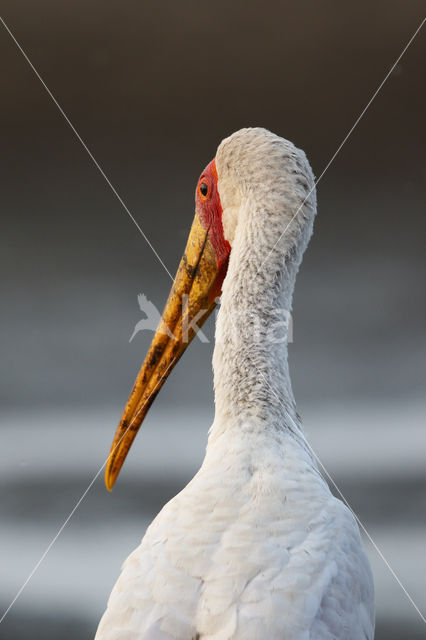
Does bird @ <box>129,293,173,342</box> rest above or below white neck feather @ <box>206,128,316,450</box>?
above

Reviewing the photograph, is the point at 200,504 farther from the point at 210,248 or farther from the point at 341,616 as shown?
the point at 210,248

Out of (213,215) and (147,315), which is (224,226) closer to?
(213,215)

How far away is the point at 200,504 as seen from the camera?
52.9 inches

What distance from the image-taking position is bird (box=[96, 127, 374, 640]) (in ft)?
3.95

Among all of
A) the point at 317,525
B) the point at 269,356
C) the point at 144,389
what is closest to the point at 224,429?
the point at 269,356

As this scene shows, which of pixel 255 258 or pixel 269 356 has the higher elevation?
pixel 255 258

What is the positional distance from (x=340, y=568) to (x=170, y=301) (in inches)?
32.9

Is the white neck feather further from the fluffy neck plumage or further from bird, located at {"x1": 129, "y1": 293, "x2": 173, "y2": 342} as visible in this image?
bird, located at {"x1": 129, "y1": 293, "x2": 173, "y2": 342}

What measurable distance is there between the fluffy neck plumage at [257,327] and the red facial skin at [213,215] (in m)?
0.17

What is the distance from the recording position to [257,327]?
1550 mm

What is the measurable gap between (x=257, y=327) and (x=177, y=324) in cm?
37

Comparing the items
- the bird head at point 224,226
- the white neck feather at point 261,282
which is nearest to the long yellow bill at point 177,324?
the bird head at point 224,226

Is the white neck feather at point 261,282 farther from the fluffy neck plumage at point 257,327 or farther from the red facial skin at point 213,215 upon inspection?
the red facial skin at point 213,215

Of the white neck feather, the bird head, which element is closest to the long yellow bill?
the bird head
